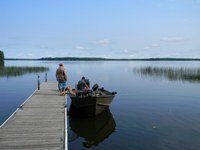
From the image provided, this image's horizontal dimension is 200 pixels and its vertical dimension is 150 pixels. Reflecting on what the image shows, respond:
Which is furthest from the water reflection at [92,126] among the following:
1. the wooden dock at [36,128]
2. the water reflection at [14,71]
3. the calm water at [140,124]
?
the water reflection at [14,71]

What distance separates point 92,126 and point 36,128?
4.39 metres

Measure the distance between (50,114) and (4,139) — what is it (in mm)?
3798

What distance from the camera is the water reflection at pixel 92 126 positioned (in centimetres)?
1238

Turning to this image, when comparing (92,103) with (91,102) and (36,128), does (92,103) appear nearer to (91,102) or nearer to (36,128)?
(91,102)

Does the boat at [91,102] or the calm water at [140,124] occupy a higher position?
the boat at [91,102]

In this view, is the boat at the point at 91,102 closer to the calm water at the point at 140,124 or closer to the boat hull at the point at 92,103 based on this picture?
the boat hull at the point at 92,103

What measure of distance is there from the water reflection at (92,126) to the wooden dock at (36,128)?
4.11 ft

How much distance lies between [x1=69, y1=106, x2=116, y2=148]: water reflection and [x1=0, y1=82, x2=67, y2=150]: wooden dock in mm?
1253

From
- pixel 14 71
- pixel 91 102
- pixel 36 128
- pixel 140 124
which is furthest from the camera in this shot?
pixel 14 71

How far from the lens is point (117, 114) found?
1706 centimetres

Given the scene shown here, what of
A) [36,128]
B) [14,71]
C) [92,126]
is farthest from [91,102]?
[14,71]

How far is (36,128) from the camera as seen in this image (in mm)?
10562

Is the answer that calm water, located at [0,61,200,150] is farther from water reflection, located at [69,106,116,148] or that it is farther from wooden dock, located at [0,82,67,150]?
wooden dock, located at [0,82,67,150]

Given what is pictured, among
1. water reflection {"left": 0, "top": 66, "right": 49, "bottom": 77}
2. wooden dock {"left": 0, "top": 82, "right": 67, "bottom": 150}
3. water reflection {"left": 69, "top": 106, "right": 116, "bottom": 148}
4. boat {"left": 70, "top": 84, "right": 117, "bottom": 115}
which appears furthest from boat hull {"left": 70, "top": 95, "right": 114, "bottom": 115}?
water reflection {"left": 0, "top": 66, "right": 49, "bottom": 77}
